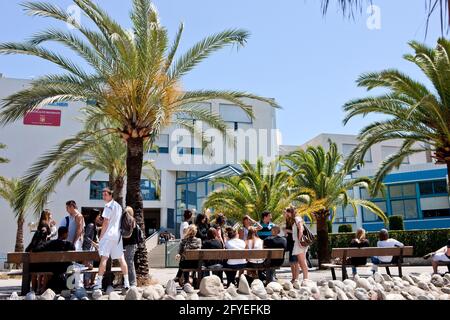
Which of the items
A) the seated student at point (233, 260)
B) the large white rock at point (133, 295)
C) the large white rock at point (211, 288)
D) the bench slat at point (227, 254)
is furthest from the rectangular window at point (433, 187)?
the large white rock at point (133, 295)

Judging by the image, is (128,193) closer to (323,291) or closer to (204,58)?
(204,58)

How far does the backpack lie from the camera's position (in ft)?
25.7

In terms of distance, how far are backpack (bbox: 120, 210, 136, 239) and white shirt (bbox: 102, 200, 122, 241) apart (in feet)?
0.64

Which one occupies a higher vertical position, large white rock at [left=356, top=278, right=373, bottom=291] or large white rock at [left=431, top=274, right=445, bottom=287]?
large white rock at [left=356, top=278, right=373, bottom=291]

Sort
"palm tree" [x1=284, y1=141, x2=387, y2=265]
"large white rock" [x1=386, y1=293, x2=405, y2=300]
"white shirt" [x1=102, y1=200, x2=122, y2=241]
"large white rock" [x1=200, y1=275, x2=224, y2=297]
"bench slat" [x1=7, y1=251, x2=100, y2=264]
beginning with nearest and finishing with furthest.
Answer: "large white rock" [x1=386, y1=293, x2=405, y2=300]
"large white rock" [x1=200, y1=275, x2=224, y2=297]
"bench slat" [x1=7, y1=251, x2=100, y2=264]
"white shirt" [x1=102, y1=200, x2=122, y2=241]
"palm tree" [x1=284, y1=141, x2=387, y2=265]

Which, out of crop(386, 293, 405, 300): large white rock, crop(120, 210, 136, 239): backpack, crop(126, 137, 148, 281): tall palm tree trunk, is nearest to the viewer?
crop(386, 293, 405, 300): large white rock

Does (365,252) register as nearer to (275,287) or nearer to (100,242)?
(275,287)

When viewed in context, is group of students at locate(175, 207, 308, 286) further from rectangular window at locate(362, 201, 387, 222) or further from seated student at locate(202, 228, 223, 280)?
rectangular window at locate(362, 201, 387, 222)

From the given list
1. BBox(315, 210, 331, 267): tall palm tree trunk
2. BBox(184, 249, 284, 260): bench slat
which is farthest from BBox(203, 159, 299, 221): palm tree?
BBox(184, 249, 284, 260): bench slat

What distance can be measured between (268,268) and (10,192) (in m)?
23.1

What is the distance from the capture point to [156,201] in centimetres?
3841

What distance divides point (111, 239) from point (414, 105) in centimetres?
916

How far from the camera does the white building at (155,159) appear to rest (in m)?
35.4
